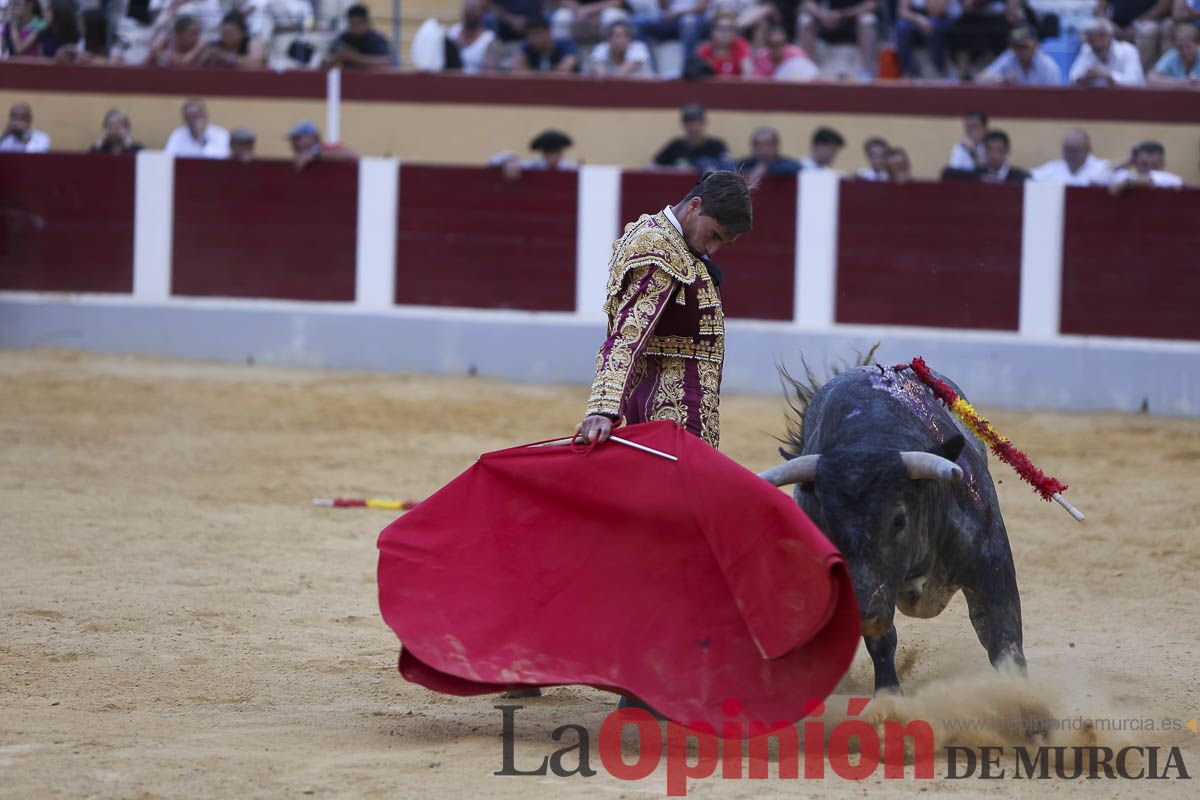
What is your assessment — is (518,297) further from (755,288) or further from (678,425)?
(678,425)

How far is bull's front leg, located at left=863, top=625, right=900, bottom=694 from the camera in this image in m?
3.48

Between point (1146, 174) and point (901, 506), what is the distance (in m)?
5.73

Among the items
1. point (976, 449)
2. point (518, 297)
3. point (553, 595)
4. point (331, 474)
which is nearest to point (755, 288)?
point (518, 297)

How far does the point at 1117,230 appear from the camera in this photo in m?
8.34

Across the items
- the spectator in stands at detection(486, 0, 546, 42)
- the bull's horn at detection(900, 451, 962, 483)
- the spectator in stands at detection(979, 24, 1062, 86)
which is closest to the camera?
the bull's horn at detection(900, 451, 962, 483)

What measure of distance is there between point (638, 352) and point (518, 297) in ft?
19.3

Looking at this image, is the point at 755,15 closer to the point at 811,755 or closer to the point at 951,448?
the point at 951,448

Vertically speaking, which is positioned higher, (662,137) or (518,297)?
(662,137)

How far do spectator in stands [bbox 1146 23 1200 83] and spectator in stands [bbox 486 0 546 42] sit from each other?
386cm

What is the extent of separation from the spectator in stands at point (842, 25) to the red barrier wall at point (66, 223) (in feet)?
14.0

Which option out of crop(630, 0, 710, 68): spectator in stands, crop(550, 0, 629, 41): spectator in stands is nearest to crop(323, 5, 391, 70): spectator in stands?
crop(550, 0, 629, 41): spectator in stands

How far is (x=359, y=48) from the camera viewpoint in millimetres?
10258

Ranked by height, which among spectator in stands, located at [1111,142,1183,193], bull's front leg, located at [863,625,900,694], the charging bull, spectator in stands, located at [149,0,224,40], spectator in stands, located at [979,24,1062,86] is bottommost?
bull's front leg, located at [863,625,900,694]

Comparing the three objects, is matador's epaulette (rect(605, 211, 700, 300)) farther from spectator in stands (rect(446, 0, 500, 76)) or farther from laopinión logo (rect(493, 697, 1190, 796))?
spectator in stands (rect(446, 0, 500, 76))
